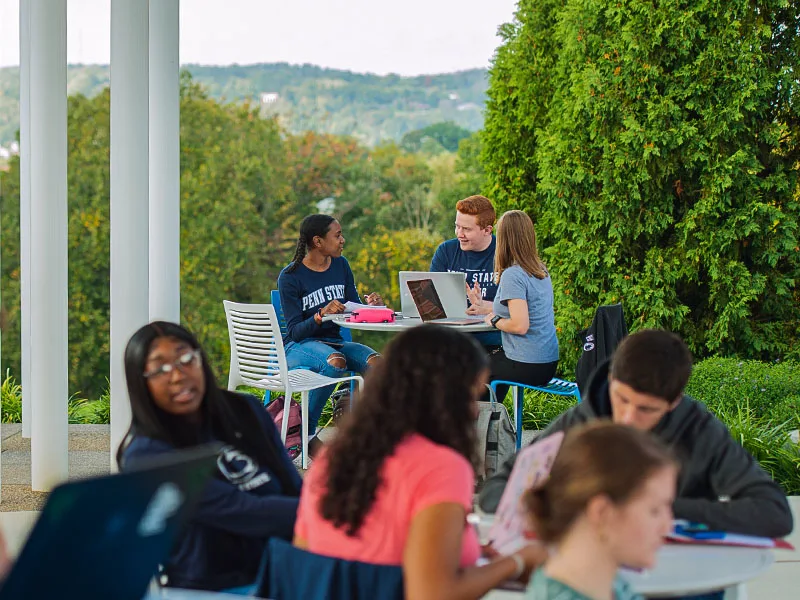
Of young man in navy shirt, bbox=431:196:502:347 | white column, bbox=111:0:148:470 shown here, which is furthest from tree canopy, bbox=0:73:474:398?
white column, bbox=111:0:148:470

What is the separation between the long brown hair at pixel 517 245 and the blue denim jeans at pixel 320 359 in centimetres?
109

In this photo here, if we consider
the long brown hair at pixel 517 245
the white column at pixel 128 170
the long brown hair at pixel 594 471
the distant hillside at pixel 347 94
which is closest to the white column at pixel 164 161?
the white column at pixel 128 170

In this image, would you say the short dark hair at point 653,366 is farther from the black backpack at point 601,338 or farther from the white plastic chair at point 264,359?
the white plastic chair at point 264,359

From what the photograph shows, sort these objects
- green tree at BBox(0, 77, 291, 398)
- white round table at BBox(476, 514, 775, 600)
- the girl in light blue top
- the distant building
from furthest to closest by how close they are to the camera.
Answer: the distant building
green tree at BBox(0, 77, 291, 398)
white round table at BBox(476, 514, 775, 600)
the girl in light blue top

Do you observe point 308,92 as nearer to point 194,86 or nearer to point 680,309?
point 194,86

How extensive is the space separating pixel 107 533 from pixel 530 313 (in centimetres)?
423

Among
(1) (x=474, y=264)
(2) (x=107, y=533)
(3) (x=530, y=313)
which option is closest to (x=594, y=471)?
(2) (x=107, y=533)

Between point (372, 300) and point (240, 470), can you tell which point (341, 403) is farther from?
point (240, 470)

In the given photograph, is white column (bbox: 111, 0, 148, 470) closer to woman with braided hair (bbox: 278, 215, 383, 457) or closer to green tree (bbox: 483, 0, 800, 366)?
woman with braided hair (bbox: 278, 215, 383, 457)

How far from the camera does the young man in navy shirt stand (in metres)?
6.16

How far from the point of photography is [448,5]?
23.3 meters

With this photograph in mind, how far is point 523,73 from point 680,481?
7.99 meters

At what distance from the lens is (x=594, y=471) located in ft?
5.88

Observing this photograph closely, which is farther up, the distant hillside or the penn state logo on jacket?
the distant hillside
